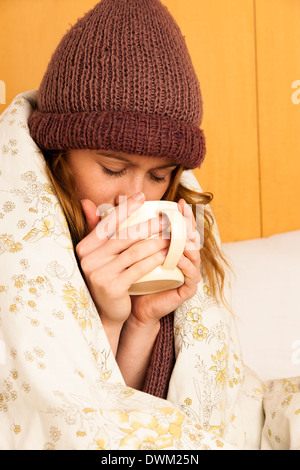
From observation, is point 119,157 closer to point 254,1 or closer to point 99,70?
point 99,70

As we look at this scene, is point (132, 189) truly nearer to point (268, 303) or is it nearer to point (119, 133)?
point (119, 133)

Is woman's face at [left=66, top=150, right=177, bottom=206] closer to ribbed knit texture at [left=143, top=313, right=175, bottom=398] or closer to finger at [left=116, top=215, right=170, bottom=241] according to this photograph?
finger at [left=116, top=215, right=170, bottom=241]

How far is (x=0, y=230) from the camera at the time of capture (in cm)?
92

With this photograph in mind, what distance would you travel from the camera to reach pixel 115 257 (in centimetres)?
94

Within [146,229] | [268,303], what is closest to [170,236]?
[146,229]

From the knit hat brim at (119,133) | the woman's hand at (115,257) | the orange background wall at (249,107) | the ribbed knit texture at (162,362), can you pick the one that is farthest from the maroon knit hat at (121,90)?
the orange background wall at (249,107)

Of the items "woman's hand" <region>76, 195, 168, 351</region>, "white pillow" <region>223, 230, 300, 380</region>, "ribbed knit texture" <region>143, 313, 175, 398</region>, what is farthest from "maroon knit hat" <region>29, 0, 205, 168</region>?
"white pillow" <region>223, 230, 300, 380</region>

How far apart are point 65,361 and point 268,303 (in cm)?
81

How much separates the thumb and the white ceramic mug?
9 centimetres

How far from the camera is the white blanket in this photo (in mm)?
770

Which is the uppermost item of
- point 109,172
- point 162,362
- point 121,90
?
point 121,90

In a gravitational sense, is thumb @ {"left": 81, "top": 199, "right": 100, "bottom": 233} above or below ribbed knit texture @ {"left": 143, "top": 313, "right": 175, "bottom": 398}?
above

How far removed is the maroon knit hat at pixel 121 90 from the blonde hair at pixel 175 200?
4cm

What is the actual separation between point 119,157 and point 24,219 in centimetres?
19
